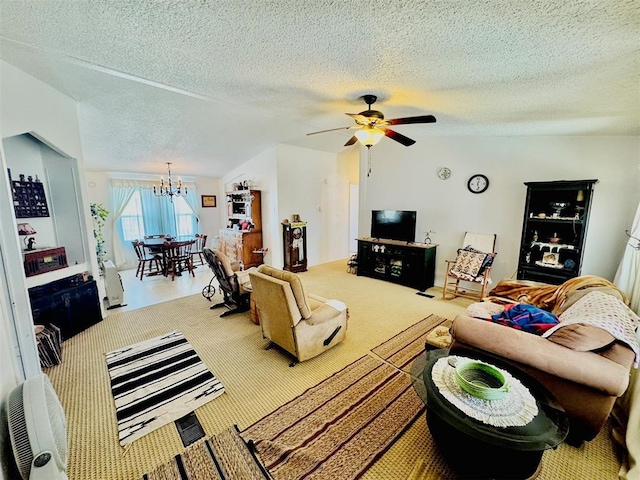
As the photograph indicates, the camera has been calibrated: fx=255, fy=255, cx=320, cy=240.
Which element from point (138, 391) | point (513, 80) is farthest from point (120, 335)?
point (513, 80)

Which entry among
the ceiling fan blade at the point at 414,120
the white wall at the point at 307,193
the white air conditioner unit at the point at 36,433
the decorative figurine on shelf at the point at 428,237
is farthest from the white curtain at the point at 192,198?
the white air conditioner unit at the point at 36,433

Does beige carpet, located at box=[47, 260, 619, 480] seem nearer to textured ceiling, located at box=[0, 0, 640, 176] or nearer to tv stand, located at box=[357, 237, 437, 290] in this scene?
tv stand, located at box=[357, 237, 437, 290]

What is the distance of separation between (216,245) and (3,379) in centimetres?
574

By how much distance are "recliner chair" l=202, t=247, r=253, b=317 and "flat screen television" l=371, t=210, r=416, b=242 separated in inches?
113

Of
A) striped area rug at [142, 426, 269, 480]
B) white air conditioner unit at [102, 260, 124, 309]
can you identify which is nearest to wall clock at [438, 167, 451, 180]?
striped area rug at [142, 426, 269, 480]

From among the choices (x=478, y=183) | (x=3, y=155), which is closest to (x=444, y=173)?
(x=478, y=183)

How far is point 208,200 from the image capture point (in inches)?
297

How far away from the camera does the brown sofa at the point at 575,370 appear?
1519mm

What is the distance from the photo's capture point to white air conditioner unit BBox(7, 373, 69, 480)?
108 cm

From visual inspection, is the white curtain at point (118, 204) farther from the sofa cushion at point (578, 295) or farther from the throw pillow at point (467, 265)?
the sofa cushion at point (578, 295)

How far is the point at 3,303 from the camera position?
141 cm

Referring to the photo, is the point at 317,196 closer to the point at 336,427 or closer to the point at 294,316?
the point at 294,316

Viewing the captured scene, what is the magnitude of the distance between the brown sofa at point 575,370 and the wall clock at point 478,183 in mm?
3183

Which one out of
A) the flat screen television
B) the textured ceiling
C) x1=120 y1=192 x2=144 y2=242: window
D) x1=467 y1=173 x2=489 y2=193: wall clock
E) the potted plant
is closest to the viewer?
the textured ceiling
